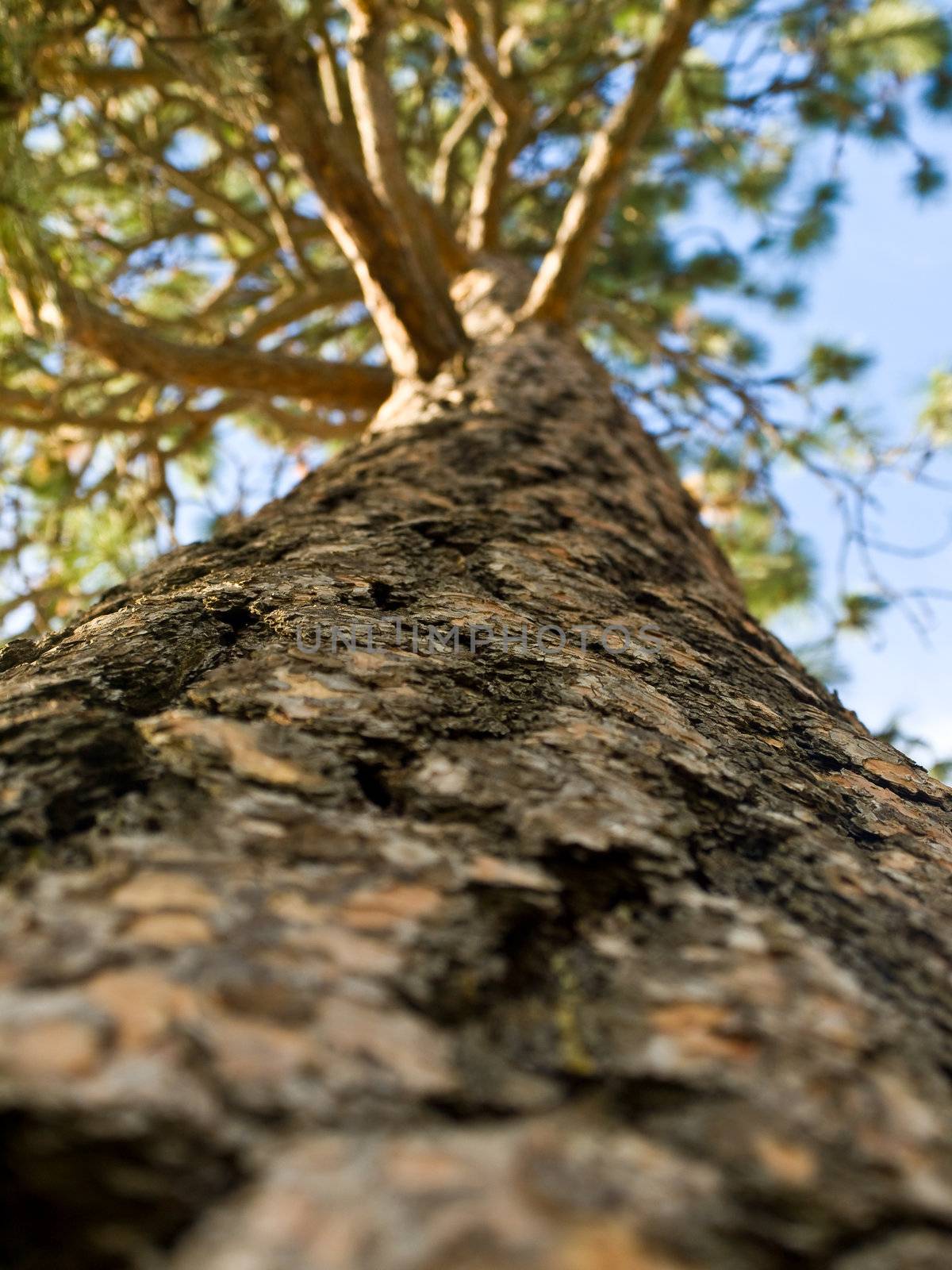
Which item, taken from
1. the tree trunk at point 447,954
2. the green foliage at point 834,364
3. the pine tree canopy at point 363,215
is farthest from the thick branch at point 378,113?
the green foliage at point 834,364

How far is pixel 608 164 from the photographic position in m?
2.63

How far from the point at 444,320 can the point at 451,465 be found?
1.01 metres

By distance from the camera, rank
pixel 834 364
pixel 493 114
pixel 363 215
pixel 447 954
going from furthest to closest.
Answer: pixel 834 364 < pixel 493 114 < pixel 363 215 < pixel 447 954

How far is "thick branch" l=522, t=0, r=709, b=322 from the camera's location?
2.57m

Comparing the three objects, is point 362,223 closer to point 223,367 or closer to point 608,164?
point 223,367

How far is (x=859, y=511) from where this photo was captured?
3.14 meters

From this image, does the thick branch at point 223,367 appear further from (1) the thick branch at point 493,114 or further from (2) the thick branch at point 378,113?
(1) the thick branch at point 493,114

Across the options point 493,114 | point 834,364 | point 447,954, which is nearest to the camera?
point 447,954

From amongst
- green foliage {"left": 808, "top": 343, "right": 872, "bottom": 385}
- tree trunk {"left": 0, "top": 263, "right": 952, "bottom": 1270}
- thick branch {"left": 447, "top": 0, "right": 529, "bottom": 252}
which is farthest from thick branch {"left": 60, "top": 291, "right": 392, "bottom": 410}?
green foliage {"left": 808, "top": 343, "right": 872, "bottom": 385}

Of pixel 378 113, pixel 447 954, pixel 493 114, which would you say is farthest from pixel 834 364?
pixel 447 954

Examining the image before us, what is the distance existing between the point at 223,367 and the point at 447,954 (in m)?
2.38

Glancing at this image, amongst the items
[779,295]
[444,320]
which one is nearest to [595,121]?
[779,295]

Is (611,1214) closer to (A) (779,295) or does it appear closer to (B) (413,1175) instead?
(B) (413,1175)

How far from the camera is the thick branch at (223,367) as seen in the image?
2.30m
